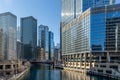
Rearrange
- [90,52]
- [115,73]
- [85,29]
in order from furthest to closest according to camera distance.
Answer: [85,29]
[90,52]
[115,73]

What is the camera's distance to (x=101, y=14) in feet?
540

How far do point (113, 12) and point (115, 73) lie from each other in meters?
54.7

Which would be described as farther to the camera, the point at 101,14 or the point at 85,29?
the point at 85,29

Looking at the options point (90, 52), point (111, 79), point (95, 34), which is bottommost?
point (111, 79)

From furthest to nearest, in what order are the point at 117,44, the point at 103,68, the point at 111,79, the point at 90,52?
the point at 90,52 → the point at 117,44 → the point at 103,68 → the point at 111,79

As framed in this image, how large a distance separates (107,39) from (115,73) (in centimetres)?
4053

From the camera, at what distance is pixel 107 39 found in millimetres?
159625

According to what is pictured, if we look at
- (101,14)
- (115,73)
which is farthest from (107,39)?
(115,73)

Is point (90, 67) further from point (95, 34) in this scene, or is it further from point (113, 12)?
point (113, 12)

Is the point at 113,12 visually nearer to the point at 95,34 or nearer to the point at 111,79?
the point at 95,34

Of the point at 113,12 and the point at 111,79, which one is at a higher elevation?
the point at 113,12

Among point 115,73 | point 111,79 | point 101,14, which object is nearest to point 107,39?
point 101,14

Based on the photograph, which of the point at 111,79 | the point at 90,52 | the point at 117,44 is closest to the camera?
the point at 111,79

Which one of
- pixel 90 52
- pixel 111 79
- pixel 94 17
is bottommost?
pixel 111 79
